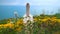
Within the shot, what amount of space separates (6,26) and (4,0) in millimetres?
348

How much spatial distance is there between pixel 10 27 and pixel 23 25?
0.54 feet

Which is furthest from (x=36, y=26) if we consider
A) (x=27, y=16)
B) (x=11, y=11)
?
(x=11, y=11)

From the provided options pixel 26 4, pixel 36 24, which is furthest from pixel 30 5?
pixel 36 24

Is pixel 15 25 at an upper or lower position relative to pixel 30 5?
lower

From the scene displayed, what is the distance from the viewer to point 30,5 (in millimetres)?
2738

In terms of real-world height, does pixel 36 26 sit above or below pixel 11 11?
below

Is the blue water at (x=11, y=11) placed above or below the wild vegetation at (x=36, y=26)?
above

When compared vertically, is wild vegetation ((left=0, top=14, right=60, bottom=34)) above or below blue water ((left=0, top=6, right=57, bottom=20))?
below

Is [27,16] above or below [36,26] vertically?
above

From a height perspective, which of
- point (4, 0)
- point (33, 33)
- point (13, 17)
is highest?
point (4, 0)

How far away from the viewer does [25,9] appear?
2723mm

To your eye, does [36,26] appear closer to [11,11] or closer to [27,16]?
[27,16]

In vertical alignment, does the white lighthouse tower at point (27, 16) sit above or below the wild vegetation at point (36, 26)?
above

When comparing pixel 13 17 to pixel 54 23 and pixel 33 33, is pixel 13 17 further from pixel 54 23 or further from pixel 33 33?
pixel 54 23
